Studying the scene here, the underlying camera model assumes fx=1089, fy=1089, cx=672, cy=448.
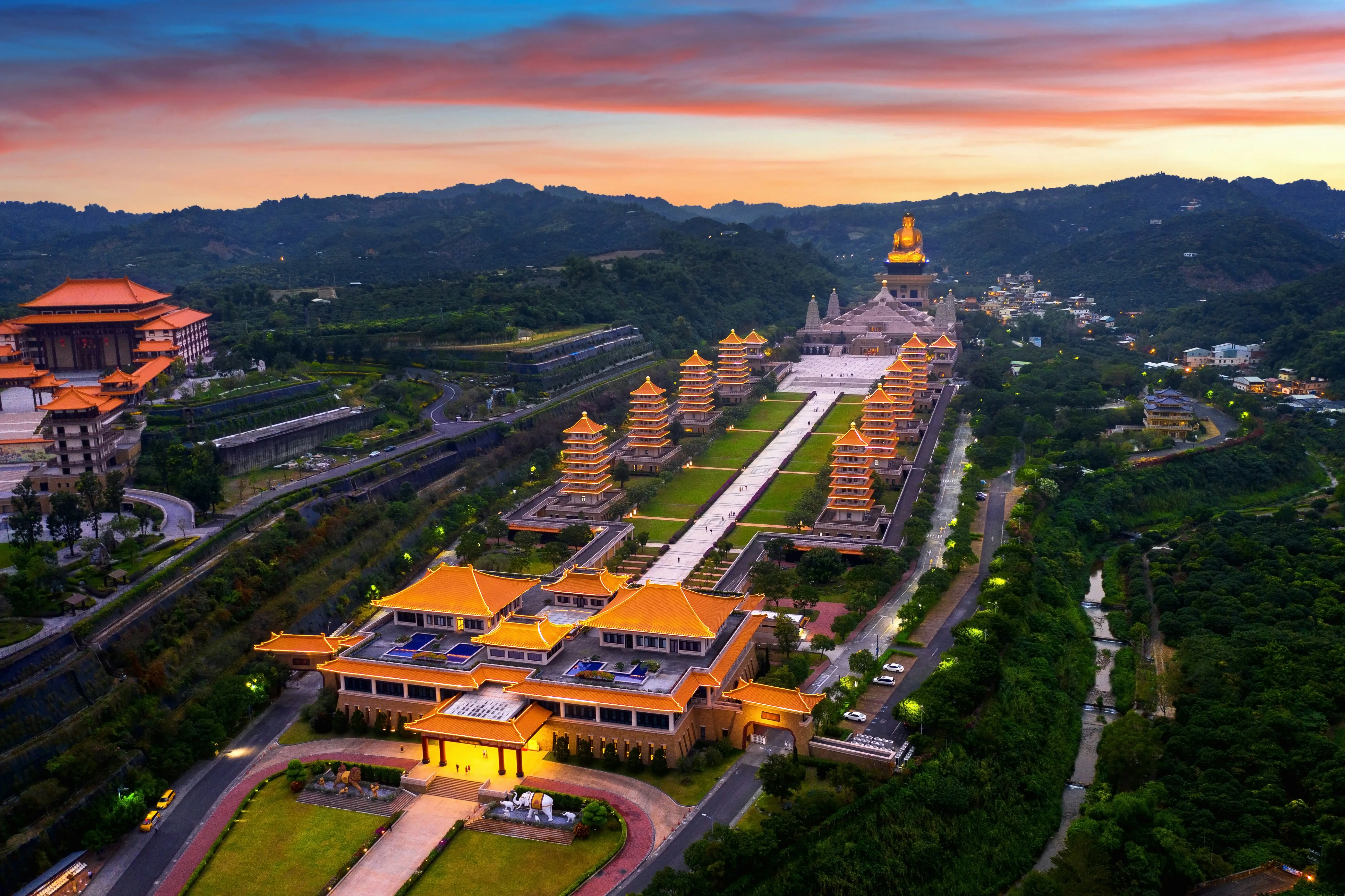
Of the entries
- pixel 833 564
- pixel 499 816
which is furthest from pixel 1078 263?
pixel 499 816

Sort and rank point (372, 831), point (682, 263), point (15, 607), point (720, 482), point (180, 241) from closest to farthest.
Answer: point (372, 831)
point (15, 607)
point (720, 482)
point (682, 263)
point (180, 241)

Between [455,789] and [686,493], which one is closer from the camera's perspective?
[455,789]

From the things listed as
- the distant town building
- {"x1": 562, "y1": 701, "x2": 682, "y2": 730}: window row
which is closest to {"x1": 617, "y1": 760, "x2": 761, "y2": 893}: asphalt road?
{"x1": 562, "y1": 701, "x2": 682, "y2": 730}: window row

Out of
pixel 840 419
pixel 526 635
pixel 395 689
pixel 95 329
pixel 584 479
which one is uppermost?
pixel 95 329

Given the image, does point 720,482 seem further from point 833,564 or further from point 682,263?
point 682,263

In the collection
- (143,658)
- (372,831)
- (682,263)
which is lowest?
(372,831)

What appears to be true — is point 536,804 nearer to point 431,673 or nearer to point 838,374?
point 431,673

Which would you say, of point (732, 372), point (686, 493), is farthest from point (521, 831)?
point (732, 372)
